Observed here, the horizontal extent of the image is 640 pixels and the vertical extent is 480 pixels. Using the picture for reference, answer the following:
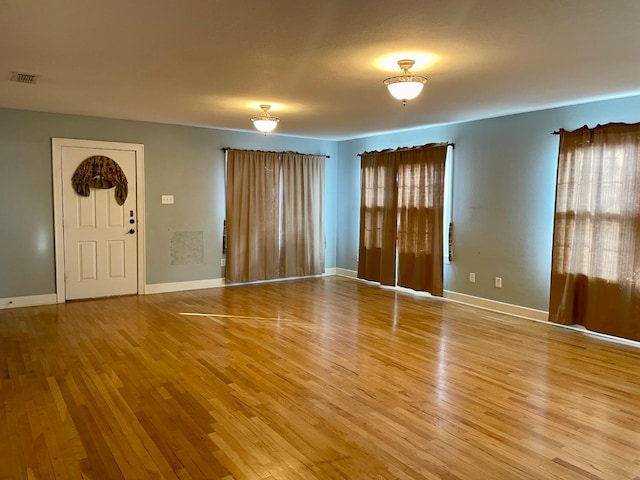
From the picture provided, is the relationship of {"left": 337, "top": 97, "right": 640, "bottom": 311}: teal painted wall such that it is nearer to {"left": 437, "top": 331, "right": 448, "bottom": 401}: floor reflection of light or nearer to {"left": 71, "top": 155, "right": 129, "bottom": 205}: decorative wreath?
{"left": 437, "top": 331, "right": 448, "bottom": 401}: floor reflection of light

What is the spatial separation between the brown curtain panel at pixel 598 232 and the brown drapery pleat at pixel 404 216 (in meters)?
1.63

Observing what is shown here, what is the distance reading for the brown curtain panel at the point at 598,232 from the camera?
442 cm

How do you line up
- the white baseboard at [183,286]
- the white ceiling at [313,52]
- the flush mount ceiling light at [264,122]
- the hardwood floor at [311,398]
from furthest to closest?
the white baseboard at [183,286] → the flush mount ceiling light at [264,122] → the white ceiling at [313,52] → the hardwood floor at [311,398]

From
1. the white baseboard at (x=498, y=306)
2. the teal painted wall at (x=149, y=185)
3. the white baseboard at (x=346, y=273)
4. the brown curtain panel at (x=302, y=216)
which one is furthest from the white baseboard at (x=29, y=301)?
the white baseboard at (x=498, y=306)

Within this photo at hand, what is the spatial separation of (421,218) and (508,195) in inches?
51.2

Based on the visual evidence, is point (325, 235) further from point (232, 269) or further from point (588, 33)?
point (588, 33)

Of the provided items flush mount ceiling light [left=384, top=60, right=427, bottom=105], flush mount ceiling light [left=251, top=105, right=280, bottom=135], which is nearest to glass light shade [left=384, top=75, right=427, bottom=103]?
flush mount ceiling light [left=384, top=60, right=427, bottom=105]

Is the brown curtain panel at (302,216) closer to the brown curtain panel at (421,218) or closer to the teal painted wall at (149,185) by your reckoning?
the teal painted wall at (149,185)

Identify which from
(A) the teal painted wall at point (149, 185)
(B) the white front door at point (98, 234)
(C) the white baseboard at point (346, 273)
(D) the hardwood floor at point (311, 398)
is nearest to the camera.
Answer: (D) the hardwood floor at point (311, 398)

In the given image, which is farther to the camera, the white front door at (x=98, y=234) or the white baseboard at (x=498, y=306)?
the white front door at (x=98, y=234)

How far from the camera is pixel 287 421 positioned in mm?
2822

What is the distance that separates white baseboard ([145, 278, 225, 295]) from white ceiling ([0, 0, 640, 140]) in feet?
8.53

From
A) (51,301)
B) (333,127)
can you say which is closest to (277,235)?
(333,127)

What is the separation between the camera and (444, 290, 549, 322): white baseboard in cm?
530
